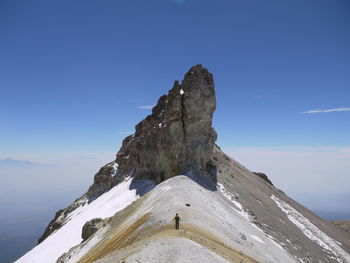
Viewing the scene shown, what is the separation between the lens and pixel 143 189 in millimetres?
65562

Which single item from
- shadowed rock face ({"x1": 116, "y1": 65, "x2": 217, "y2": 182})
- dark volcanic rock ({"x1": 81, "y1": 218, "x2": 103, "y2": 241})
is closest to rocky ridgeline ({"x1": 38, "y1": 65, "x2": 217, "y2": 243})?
shadowed rock face ({"x1": 116, "y1": 65, "x2": 217, "y2": 182})

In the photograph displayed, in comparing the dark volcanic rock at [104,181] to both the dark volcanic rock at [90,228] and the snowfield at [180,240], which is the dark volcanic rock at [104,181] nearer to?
the dark volcanic rock at [90,228]

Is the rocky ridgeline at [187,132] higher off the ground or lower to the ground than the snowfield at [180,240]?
higher

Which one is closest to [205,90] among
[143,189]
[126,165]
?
[143,189]

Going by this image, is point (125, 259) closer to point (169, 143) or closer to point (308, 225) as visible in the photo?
point (169, 143)

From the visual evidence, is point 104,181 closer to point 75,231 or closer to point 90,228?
point 75,231

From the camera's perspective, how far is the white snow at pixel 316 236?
5949 centimetres

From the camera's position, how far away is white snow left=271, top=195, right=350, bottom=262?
195 ft

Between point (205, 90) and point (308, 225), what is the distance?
44122mm

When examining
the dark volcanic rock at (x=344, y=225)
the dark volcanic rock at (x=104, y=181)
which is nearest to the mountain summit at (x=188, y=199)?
the dark volcanic rock at (x=104, y=181)

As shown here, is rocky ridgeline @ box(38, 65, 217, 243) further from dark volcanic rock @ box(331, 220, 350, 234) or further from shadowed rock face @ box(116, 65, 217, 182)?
dark volcanic rock @ box(331, 220, 350, 234)

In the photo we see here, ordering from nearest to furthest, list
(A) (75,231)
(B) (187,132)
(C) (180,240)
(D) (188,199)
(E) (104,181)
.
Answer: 1. (C) (180,240)
2. (D) (188,199)
3. (B) (187,132)
4. (A) (75,231)
5. (E) (104,181)

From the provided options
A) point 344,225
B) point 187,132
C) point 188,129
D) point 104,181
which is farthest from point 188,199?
point 344,225

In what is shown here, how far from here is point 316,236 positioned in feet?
213
